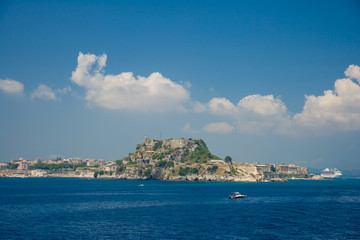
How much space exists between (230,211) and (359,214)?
29167 millimetres

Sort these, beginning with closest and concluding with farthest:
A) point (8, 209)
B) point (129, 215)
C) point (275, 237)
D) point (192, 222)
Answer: point (275, 237) → point (192, 222) → point (129, 215) → point (8, 209)

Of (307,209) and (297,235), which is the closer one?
(297,235)

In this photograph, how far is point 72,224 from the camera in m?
63.0

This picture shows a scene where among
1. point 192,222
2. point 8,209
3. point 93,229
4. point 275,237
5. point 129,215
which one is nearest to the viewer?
point 275,237

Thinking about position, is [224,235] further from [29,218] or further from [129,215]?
[29,218]

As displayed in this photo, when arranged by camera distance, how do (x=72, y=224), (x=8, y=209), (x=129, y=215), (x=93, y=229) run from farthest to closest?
(x=8, y=209) → (x=129, y=215) → (x=72, y=224) → (x=93, y=229)

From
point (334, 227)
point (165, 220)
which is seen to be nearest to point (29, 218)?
point (165, 220)

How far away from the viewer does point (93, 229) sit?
58.8 metres

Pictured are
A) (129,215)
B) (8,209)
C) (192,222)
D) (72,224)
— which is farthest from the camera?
(8,209)

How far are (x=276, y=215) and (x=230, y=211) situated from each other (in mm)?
12143

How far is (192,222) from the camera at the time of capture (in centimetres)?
6712

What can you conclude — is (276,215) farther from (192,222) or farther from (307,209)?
(192,222)

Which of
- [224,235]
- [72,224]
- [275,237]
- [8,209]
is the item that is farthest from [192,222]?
[8,209]

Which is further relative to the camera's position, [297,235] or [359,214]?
[359,214]
